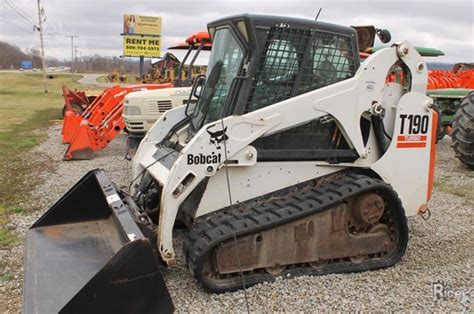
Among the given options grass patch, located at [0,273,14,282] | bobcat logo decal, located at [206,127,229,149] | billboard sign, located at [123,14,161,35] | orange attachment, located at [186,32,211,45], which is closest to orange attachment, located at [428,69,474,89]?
orange attachment, located at [186,32,211,45]

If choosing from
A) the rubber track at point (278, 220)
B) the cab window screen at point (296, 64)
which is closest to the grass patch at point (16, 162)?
the rubber track at point (278, 220)

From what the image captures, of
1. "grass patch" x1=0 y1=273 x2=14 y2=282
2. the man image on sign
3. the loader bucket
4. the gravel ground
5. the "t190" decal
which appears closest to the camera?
the loader bucket

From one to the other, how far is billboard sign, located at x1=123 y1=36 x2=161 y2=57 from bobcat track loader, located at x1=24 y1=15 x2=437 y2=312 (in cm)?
4154

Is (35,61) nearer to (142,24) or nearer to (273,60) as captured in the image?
(142,24)

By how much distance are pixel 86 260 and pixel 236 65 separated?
223 cm

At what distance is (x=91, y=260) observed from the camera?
4.41m

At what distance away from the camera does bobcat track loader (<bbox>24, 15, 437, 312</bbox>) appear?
4098 mm

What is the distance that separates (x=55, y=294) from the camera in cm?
379

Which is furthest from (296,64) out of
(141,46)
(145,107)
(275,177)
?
(141,46)

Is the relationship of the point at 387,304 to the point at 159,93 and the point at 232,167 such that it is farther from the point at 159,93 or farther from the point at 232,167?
the point at 159,93

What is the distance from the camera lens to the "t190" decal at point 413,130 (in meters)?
4.87

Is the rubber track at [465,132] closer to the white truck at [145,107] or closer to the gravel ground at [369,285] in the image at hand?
the gravel ground at [369,285]

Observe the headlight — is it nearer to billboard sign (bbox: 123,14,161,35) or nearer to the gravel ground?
the gravel ground

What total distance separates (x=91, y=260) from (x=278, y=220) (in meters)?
1.71
